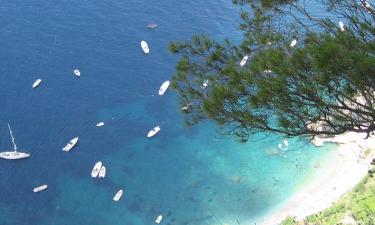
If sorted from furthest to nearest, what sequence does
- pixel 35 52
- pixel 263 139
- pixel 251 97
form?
pixel 35 52 → pixel 263 139 → pixel 251 97

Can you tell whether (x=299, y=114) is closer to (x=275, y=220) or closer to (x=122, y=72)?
(x=275, y=220)

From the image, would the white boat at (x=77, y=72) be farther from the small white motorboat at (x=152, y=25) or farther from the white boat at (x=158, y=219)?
the white boat at (x=158, y=219)

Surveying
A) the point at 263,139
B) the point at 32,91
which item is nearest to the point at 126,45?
the point at 32,91

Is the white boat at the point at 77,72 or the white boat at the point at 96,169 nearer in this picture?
the white boat at the point at 96,169

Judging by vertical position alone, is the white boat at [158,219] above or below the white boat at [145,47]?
below

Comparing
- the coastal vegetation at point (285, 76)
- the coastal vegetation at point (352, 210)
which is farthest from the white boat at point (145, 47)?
the coastal vegetation at point (285, 76)

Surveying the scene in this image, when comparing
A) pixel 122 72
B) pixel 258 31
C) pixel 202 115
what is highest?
pixel 258 31

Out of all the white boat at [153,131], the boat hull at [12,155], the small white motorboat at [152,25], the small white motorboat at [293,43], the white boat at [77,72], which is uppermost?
the small white motorboat at [293,43]
